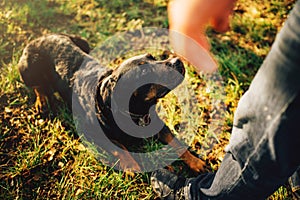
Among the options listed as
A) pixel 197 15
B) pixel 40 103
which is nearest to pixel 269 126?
pixel 197 15

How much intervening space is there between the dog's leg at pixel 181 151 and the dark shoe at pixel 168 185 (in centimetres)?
22

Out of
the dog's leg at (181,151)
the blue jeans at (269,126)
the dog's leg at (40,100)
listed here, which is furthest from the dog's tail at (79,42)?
the blue jeans at (269,126)

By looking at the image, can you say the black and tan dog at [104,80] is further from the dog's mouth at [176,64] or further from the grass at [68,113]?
the grass at [68,113]

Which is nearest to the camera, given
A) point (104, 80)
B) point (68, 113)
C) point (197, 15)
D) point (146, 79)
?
point (197, 15)

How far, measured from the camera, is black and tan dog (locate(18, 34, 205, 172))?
2.36m

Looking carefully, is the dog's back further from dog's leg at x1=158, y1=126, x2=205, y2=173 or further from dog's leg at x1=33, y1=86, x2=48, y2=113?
dog's leg at x1=158, y1=126, x2=205, y2=173

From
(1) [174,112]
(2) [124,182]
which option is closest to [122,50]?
(1) [174,112]

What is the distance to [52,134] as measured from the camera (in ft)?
9.91

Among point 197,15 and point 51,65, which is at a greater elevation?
point 197,15

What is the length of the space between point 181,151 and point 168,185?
423 millimetres

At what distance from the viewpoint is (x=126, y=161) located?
2752 mm

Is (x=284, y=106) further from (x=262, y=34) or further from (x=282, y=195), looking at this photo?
(x=262, y=34)

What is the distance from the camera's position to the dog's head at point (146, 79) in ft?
7.64

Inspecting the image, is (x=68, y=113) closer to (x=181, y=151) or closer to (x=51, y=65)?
(x=51, y=65)
